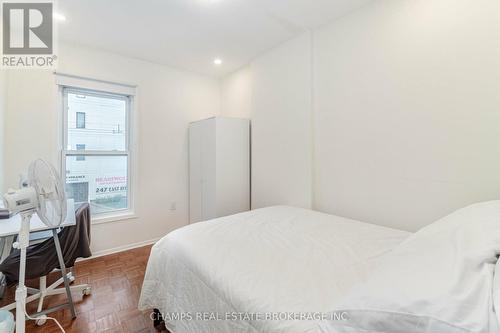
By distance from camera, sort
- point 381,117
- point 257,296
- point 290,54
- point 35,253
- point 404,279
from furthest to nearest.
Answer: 1. point 290,54
2. point 381,117
3. point 35,253
4. point 257,296
5. point 404,279

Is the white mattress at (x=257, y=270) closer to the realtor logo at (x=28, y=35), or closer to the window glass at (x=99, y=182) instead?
the window glass at (x=99, y=182)

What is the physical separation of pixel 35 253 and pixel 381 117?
296 centimetres

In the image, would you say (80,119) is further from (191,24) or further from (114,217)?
(191,24)

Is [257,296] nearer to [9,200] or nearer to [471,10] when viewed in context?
[9,200]

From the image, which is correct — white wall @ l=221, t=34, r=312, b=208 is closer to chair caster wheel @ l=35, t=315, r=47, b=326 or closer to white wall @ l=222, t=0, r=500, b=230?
white wall @ l=222, t=0, r=500, b=230

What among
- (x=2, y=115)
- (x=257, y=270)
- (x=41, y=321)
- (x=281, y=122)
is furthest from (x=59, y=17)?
(x=257, y=270)

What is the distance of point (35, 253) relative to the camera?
5.82 ft

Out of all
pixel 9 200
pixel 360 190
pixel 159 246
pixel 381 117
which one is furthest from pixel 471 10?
pixel 9 200

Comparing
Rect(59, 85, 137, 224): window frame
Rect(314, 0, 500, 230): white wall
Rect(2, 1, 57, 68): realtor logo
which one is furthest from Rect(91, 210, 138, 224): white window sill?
Rect(314, 0, 500, 230): white wall

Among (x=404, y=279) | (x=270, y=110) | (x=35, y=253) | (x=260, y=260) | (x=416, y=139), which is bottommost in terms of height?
(x=35, y=253)

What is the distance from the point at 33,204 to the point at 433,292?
1.72 meters

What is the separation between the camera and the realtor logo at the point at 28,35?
2.06 m

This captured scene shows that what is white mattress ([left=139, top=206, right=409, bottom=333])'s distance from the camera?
937 millimetres

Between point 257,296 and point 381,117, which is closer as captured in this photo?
point 257,296
